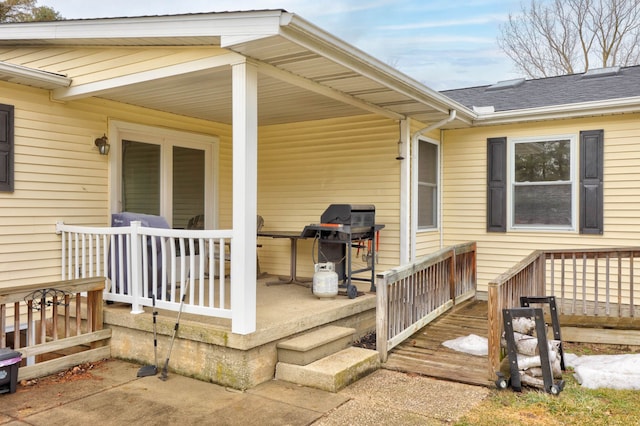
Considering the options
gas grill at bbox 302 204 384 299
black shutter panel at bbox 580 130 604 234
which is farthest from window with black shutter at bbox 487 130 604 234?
gas grill at bbox 302 204 384 299

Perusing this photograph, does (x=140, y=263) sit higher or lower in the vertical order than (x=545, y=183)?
lower

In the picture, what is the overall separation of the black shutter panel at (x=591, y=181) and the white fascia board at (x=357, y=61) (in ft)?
5.95

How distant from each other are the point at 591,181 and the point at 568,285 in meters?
1.40

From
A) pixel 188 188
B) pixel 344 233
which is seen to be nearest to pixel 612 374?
pixel 344 233

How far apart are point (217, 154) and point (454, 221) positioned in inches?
143

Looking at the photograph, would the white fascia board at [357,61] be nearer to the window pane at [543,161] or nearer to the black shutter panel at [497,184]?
the black shutter panel at [497,184]

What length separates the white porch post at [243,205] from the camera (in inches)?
150

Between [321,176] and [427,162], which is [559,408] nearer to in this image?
[427,162]

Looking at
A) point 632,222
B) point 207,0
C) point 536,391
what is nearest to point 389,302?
point 536,391

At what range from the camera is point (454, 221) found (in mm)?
7320

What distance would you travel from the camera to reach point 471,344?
4.73 m

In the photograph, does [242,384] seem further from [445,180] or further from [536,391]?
[445,180]

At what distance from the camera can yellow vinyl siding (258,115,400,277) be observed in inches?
254

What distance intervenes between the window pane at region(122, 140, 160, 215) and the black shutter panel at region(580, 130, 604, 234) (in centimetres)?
547
